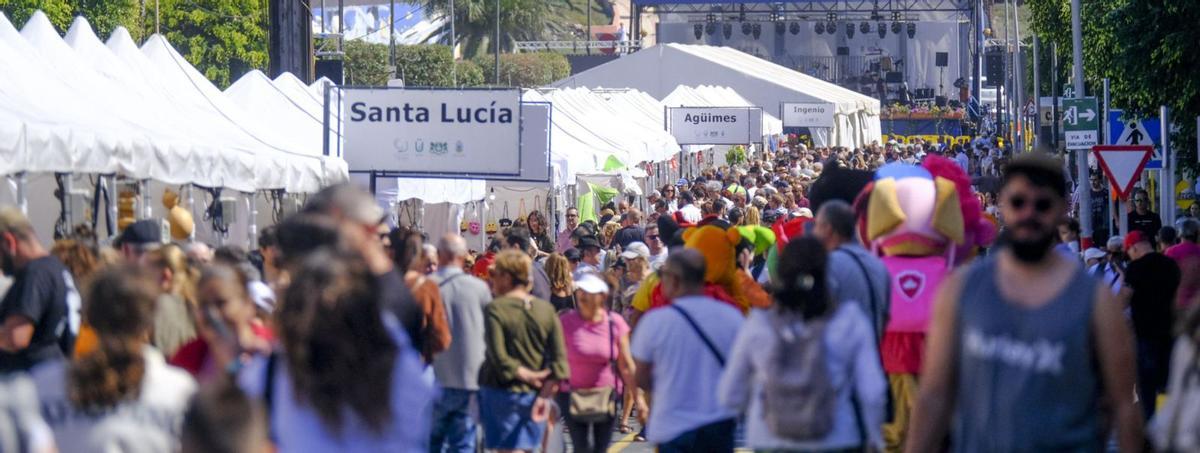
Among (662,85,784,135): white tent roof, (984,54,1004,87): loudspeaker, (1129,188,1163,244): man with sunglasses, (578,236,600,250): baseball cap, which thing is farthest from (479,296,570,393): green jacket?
(984,54,1004,87): loudspeaker

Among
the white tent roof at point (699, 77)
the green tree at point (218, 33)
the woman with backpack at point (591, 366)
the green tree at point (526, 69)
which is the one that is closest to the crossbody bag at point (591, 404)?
the woman with backpack at point (591, 366)

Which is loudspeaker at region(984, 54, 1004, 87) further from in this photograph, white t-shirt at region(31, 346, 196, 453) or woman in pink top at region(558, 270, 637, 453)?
white t-shirt at region(31, 346, 196, 453)

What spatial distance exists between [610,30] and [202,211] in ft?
421

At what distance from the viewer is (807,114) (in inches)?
2251

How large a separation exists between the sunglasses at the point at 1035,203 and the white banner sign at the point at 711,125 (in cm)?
3230

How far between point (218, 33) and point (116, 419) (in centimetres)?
7970

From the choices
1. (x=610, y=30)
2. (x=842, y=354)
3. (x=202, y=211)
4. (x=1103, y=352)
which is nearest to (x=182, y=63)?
(x=202, y=211)

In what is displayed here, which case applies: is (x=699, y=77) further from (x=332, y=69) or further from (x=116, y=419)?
(x=116, y=419)

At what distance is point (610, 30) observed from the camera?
14388cm

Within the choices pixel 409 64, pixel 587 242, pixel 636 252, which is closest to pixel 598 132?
pixel 587 242

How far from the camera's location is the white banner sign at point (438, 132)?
15180mm

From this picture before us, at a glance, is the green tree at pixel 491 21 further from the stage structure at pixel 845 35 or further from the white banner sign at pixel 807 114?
the white banner sign at pixel 807 114

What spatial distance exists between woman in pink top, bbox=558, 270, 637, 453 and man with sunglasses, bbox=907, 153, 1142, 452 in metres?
4.81

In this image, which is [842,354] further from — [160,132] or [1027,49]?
[1027,49]
